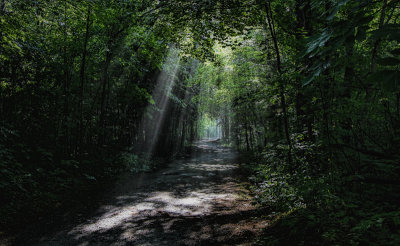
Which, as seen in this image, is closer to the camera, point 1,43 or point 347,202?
point 347,202

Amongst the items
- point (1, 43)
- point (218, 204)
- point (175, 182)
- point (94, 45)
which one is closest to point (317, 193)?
point (218, 204)

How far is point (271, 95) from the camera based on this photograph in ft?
21.5

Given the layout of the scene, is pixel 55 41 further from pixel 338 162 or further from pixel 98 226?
pixel 338 162

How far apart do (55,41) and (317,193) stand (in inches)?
426

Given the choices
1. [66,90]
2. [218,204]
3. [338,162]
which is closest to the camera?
[338,162]

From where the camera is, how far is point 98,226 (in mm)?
5016

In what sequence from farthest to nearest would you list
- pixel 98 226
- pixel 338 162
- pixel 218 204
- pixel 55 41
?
pixel 55 41 < pixel 218 204 < pixel 98 226 < pixel 338 162

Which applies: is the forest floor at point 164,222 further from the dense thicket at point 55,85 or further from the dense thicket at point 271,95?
the dense thicket at point 55,85

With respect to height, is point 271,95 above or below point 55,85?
below

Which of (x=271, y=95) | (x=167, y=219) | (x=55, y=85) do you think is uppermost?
(x=55, y=85)

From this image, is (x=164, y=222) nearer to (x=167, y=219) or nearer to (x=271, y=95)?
(x=167, y=219)

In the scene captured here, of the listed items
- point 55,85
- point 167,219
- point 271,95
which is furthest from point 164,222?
point 55,85

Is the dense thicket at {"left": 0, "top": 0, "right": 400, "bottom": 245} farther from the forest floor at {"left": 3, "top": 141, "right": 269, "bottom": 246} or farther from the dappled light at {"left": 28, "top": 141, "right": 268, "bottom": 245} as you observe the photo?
the dappled light at {"left": 28, "top": 141, "right": 268, "bottom": 245}

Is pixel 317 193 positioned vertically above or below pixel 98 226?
above
